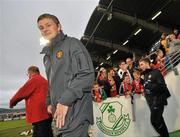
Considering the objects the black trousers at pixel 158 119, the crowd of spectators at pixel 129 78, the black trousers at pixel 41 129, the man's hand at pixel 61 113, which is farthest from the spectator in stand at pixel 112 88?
the man's hand at pixel 61 113

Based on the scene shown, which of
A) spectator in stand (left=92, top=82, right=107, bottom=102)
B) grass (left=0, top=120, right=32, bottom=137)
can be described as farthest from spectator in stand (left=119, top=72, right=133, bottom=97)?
grass (left=0, top=120, right=32, bottom=137)

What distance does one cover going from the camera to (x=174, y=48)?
9.28m

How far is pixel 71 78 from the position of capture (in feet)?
8.54

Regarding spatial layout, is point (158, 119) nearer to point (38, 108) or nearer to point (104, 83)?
point (38, 108)

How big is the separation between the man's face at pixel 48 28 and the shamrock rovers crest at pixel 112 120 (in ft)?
21.7

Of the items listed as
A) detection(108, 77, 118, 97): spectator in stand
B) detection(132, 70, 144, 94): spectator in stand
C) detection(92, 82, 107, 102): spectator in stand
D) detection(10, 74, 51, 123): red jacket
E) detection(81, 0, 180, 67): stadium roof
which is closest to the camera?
detection(10, 74, 51, 123): red jacket

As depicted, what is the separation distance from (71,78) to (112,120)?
6942 millimetres

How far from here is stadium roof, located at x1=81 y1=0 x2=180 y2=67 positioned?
63.0 feet

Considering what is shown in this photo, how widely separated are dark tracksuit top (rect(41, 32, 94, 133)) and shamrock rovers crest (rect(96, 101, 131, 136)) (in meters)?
6.60

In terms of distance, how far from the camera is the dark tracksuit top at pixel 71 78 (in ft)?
8.23

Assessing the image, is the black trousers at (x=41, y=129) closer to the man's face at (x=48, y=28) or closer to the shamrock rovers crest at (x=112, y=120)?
the man's face at (x=48, y=28)

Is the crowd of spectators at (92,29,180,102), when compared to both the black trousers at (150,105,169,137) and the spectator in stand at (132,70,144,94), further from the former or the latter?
the black trousers at (150,105,169,137)

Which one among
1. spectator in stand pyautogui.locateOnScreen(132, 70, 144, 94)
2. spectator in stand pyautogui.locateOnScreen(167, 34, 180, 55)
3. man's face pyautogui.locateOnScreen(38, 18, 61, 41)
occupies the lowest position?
man's face pyautogui.locateOnScreen(38, 18, 61, 41)

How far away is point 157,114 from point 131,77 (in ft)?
11.0
